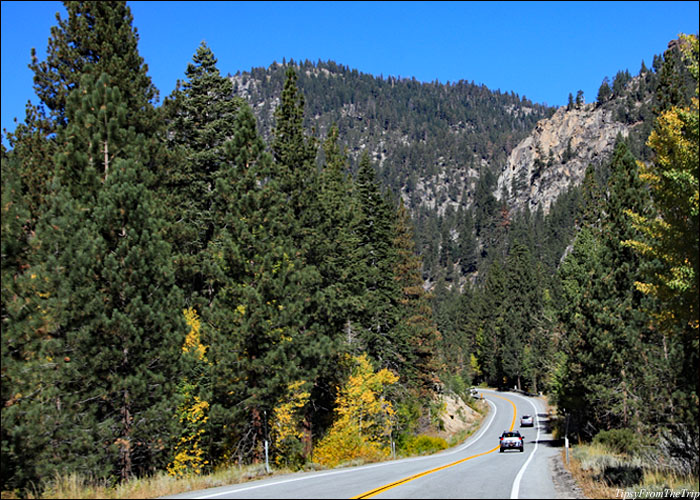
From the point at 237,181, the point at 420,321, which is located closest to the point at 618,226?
the point at 420,321

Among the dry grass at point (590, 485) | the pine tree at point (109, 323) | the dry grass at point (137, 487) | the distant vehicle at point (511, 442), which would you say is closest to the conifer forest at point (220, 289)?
the pine tree at point (109, 323)

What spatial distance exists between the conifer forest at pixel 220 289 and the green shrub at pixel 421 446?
678mm

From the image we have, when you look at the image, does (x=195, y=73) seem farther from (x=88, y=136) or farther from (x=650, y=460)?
(x=650, y=460)

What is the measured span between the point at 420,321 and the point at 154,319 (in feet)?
100

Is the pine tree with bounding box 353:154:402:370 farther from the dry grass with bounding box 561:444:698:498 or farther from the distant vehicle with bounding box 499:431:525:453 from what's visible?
the dry grass with bounding box 561:444:698:498

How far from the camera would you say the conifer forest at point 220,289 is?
521 inches

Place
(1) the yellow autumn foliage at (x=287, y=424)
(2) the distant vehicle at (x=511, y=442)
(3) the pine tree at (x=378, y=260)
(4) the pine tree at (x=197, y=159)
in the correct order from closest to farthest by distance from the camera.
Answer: (1) the yellow autumn foliage at (x=287, y=424) < (4) the pine tree at (x=197, y=159) < (2) the distant vehicle at (x=511, y=442) < (3) the pine tree at (x=378, y=260)

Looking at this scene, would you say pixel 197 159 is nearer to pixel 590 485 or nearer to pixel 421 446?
pixel 590 485

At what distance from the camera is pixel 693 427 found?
1571cm

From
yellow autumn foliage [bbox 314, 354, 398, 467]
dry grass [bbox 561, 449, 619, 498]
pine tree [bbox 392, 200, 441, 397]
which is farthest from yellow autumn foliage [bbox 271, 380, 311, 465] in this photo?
pine tree [bbox 392, 200, 441, 397]

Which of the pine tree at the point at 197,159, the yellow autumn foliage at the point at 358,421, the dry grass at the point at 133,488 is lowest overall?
the yellow autumn foliage at the point at 358,421

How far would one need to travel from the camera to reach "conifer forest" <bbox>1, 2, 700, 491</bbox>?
13.2 metres

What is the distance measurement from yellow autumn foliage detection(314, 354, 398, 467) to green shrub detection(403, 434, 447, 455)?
16.4 ft

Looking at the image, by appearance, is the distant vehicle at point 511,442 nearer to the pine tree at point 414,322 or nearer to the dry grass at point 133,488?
the pine tree at point 414,322
